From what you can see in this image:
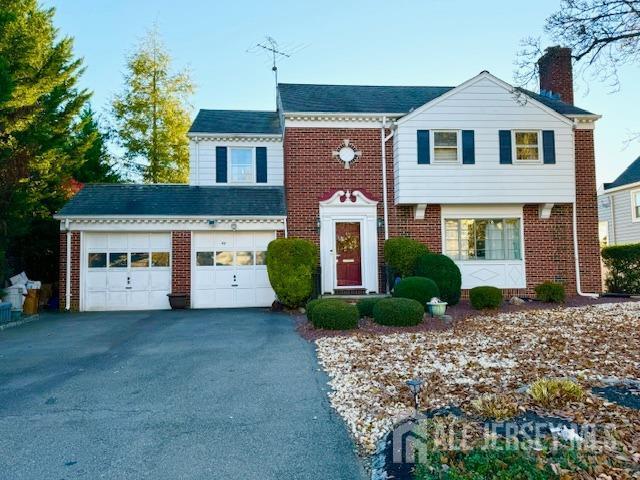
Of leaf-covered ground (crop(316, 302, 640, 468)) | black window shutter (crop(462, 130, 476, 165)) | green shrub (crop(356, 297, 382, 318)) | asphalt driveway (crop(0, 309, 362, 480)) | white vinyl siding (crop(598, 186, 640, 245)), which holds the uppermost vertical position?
black window shutter (crop(462, 130, 476, 165))

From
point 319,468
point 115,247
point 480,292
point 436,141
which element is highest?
point 436,141

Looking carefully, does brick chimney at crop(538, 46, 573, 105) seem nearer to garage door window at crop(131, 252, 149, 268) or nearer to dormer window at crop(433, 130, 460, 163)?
dormer window at crop(433, 130, 460, 163)

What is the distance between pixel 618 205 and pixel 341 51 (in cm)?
1714

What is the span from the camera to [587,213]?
1427 centimetres

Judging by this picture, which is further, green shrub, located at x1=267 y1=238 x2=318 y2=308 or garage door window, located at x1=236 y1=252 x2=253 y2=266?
garage door window, located at x1=236 y1=252 x2=253 y2=266

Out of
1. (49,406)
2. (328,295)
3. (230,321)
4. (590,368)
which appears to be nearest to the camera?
(49,406)

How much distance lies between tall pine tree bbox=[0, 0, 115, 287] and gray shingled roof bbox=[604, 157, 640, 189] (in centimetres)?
2415

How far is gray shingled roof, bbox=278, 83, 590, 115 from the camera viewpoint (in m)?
14.1

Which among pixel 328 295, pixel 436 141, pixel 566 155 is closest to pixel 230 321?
pixel 328 295

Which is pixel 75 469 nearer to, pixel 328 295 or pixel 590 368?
pixel 590 368

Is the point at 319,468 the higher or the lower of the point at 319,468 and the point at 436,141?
the lower

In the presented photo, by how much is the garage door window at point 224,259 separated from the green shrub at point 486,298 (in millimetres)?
7462

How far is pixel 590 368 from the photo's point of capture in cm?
580

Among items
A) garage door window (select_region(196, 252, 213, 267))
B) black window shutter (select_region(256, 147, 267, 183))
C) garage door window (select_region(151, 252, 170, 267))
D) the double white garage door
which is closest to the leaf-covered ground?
the double white garage door
